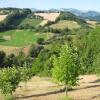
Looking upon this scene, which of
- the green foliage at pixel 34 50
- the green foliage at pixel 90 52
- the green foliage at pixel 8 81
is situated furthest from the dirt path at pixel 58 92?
the green foliage at pixel 34 50

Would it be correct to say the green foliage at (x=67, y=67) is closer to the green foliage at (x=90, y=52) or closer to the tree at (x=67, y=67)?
the tree at (x=67, y=67)

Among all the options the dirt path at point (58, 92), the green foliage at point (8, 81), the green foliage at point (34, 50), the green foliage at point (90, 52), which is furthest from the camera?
the green foliage at point (34, 50)

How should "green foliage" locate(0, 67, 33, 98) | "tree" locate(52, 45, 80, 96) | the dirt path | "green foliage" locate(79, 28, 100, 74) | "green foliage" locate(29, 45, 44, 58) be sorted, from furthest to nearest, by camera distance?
"green foliage" locate(29, 45, 44, 58), "green foliage" locate(79, 28, 100, 74), "green foliage" locate(0, 67, 33, 98), the dirt path, "tree" locate(52, 45, 80, 96)

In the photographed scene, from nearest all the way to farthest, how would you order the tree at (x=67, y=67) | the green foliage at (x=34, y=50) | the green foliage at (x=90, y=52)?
the tree at (x=67, y=67) < the green foliage at (x=90, y=52) < the green foliage at (x=34, y=50)

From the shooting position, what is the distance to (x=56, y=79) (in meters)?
52.0

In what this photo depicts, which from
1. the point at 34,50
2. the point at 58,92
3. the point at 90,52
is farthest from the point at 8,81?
the point at 34,50

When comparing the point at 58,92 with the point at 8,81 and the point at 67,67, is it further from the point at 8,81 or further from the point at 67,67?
the point at 67,67

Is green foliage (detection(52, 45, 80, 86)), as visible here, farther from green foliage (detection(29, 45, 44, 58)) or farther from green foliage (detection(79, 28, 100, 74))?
green foliage (detection(29, 45, 44, 58))

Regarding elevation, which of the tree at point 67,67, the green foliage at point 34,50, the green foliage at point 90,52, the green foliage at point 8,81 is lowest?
the green foliage at point 34,50

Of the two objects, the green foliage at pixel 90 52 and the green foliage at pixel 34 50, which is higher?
→ the green foliage at pixel 90 52

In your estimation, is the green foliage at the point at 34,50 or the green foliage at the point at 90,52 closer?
the green foliage at the point at 90,52

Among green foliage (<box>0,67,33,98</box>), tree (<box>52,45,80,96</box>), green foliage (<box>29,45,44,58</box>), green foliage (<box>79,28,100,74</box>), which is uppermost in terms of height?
tree (<box>52,45,80,96</box>)

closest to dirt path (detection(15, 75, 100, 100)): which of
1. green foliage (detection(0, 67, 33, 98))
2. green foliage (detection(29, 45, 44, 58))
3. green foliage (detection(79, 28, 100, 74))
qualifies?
green foliage (detection(0, 67, 33, 98))

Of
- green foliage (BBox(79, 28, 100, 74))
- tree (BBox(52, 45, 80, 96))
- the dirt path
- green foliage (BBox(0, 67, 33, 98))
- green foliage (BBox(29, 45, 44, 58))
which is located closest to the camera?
tree (BBox(52, 45, 80, 96))
